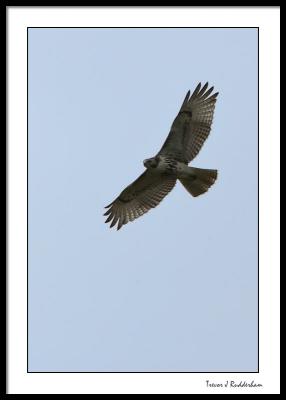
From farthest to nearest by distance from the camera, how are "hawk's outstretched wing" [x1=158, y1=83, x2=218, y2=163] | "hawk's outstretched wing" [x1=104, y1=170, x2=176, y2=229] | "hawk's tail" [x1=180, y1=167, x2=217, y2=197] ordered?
1. "hawk's outstretched wing" [x1=104, y1=170, x2=176, y2=229]
2. "hawk's outstretched wing" [x1=158, y1=83, x2=218, y2=163]
3. "hawk's tail" [x1=180, y1=167, x2=217, y2=197]

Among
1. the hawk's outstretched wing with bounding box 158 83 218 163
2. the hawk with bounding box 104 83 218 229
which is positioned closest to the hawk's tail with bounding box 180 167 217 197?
the hawk with bounding box 104 83 218 229

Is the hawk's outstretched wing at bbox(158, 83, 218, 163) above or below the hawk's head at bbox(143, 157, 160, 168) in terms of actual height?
above

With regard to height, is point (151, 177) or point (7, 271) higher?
point (151, 177)

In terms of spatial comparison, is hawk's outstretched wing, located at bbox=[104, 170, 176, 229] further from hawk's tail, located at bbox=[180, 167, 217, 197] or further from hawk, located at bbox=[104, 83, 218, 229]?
hawk's tail, located at bbox=[180, 167, 217, 197]

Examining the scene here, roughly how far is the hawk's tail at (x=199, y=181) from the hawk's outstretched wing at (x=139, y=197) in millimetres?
322

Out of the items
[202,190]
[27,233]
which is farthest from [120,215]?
[27,233]

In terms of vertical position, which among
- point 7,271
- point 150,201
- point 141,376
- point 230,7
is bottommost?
point 141,376

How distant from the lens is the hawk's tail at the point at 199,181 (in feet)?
37.0

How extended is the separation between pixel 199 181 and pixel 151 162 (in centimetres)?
77

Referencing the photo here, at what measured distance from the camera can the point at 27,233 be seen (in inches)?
394

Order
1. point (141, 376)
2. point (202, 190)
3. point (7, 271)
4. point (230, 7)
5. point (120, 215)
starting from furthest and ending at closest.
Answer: point (120, 215) → point (202, 190) → point (230, 7) → point (7, 271) → point (141, 376)

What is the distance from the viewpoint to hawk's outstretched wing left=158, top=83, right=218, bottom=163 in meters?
11.5
